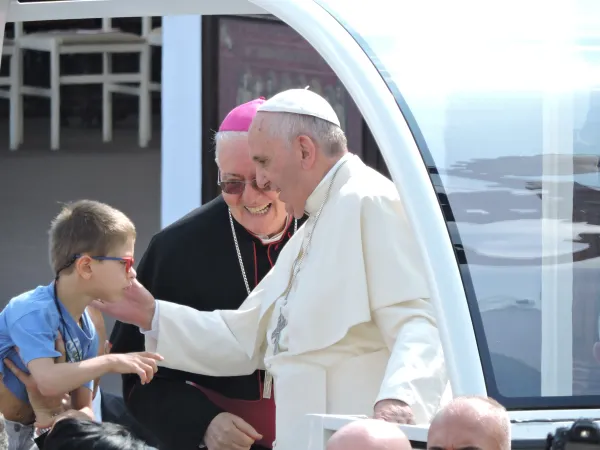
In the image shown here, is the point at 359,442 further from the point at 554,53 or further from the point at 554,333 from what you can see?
the point at 554,53

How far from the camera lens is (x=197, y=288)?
3.68m

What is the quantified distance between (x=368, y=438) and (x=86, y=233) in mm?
1371

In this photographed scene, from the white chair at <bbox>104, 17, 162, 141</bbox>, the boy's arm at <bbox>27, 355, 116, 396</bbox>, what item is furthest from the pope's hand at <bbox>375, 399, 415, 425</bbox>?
the white chair at <bbox>104, 17, 162, 141</bbox>

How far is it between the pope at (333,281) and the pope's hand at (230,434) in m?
0.30

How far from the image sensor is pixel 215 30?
5605mm

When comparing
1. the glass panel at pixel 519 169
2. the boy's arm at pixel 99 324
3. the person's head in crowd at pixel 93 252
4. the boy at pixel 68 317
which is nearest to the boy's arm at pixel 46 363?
the boy at pixel 68 317

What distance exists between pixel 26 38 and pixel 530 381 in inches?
238

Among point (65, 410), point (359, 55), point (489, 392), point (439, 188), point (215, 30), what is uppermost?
point (215, 30)

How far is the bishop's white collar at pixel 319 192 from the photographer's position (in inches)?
117

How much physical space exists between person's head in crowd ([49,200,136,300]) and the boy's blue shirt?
3.1 inches

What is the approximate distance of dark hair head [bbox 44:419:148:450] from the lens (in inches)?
93.8

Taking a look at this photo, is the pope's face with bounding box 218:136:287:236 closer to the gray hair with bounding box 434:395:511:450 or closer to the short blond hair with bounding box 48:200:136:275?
the short blond hair with bounding box 48:200:136:275

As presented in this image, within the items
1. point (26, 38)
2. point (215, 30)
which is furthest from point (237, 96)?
point (26, 38)

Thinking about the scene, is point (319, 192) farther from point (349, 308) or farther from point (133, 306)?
point (133, 306)
